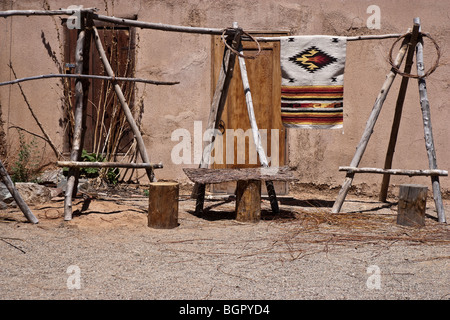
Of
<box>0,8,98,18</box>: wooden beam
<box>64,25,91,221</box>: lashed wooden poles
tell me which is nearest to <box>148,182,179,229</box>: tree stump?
<box>64,25,91,221</box>: lashed wooden poles

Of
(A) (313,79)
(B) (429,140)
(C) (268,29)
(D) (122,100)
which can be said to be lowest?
(B) (429,140)

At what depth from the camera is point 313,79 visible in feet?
18.6

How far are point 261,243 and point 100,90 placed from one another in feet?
13.1

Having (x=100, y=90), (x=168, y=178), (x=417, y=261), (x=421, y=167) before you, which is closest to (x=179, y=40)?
(x=100, y=90)

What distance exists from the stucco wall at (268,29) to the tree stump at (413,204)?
1.93 metres

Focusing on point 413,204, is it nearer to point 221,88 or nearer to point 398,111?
point 398,111

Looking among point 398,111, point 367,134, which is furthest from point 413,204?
point 398,111

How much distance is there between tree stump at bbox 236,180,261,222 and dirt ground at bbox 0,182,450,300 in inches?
5.1

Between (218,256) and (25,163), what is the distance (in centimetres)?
403

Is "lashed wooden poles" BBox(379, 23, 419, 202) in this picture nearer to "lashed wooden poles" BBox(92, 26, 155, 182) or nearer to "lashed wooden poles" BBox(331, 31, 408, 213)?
"lashed wooden poles" BBox(331, 31, 408, 213)

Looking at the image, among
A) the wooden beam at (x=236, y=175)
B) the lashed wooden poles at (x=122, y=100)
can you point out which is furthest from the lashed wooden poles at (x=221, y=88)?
the lashed wooden poles at (x=122, y=100)

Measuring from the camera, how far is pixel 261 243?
423 centimetres

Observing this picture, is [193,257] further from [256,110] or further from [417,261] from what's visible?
[256,110]

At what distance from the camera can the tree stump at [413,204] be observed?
16.4ft
